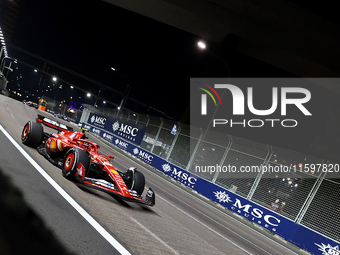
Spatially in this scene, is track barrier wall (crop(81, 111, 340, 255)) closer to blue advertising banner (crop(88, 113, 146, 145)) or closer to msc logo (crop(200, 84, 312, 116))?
msc logo (crop(200, 84, 312, 116))

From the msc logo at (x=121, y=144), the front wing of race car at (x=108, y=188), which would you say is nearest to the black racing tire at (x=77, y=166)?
the front wing of race car at (x=108, y=188)

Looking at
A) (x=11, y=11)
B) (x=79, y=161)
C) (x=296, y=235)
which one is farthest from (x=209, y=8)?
(x=11, y=11)

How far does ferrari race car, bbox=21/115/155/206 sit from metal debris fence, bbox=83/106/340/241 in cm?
725

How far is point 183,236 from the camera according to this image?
5.24 metres

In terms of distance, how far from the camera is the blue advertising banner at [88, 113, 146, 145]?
22.1 metres

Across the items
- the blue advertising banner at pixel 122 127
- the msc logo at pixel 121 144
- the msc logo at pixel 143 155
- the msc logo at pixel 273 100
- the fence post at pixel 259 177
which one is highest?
the msc logo at pixel 273 100

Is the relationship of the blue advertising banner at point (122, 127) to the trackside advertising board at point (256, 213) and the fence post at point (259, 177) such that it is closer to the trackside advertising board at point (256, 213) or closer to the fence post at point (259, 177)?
the trackside advertising board at point (256, 213)

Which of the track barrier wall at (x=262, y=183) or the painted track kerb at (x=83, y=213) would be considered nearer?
the painted track kerb at (x=83, y=213)

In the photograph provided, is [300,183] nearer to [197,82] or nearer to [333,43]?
[333,43]

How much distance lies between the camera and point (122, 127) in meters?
24.8

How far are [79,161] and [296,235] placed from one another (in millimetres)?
8572

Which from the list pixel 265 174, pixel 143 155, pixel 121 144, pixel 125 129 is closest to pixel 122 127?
pixel 125 129

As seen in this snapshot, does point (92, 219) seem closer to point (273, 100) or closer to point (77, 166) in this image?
point (77, 166)

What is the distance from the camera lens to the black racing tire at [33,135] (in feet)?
24.6
